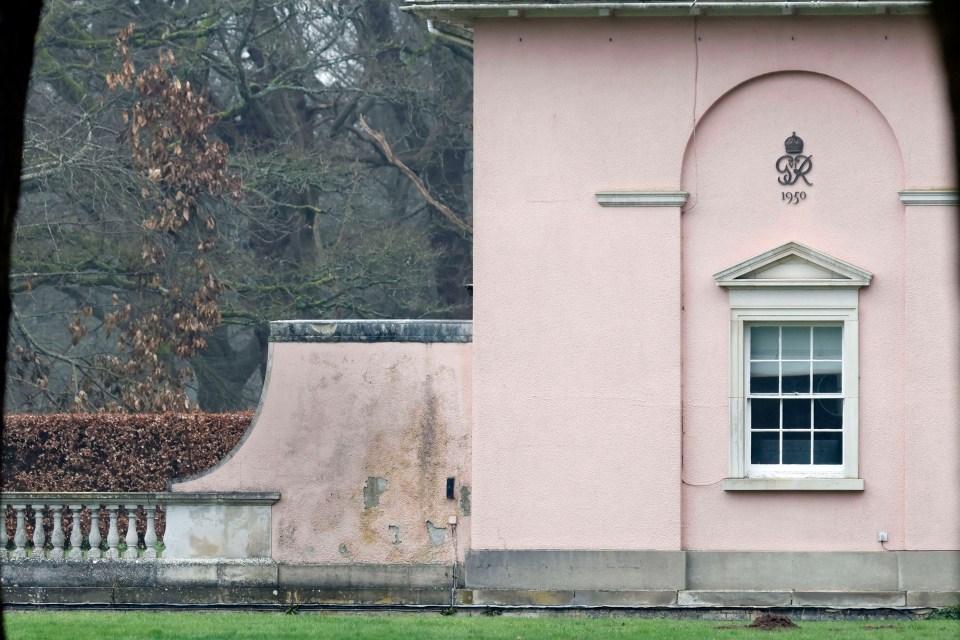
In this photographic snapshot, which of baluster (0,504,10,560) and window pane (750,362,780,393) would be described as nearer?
window pane (750,362,780,393)

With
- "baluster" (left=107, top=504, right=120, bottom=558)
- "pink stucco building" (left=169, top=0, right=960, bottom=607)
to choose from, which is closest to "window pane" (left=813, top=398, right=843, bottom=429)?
"pink stucco building" (left=169, top=0, right=960, bottom=607)

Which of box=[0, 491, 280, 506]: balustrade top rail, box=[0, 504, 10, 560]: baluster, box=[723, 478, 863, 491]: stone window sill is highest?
box=[723, 478, 863, 491]: stone window sill

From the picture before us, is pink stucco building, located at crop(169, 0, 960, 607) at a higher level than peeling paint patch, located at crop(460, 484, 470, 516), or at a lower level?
higher

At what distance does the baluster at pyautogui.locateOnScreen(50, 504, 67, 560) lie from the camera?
1534 cm

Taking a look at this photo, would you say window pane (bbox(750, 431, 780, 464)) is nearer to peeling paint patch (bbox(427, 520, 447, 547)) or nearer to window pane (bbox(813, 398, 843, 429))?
window pane (bbox(813, 398, 843, 429))

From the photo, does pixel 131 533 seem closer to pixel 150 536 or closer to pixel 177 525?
pixel 150 536

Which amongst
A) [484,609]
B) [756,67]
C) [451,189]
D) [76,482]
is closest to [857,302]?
[756,67]

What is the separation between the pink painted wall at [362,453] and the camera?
15.4m

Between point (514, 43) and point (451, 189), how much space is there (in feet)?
52.4

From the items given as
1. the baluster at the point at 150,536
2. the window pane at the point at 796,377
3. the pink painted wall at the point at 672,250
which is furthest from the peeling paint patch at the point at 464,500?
the window pane at the point at 796,377

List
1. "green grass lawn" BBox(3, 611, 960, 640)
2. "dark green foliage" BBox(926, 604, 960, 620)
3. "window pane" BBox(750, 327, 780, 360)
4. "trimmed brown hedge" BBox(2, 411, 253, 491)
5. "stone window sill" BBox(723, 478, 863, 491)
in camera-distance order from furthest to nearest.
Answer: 1. "trimmed brown hedge" BBox(2, 411, 253, 491)
2. "window pane" BBox(750, 327, 780, 360)
3. "stone window sill" BBox(723, 478, 863, 491)
4. "dark green foliage" BBox(926, 604, 960, 620)
5. "green grass lawn" BBox(3, 611, 960, 640)

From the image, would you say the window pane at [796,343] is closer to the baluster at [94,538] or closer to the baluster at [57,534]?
the baluster at [94,538]

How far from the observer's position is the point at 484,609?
14242 mm

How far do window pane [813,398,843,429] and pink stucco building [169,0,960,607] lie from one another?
0.02m
